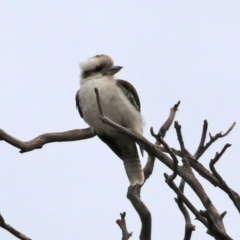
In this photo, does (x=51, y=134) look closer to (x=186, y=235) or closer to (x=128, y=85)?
(x=128, y=85)

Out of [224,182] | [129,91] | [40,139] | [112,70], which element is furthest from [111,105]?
[224,182]

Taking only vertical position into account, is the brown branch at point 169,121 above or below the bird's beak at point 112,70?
below

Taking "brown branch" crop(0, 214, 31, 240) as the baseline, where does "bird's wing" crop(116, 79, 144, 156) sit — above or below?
above

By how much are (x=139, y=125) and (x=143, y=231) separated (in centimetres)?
219

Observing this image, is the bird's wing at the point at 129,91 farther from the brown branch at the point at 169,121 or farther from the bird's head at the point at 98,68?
the brown branch at the point at 169,121

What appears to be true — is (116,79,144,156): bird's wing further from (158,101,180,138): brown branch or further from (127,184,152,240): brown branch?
(127,184,152,240): brown branch


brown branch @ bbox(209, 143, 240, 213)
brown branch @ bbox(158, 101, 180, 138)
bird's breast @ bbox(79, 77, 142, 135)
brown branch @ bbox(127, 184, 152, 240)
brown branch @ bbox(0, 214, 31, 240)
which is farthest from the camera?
bird's breast @ bbox(79, 77, 142, 135)

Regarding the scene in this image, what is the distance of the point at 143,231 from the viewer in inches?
149

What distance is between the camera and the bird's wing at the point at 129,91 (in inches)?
231

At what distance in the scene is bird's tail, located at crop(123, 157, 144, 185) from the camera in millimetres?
5220

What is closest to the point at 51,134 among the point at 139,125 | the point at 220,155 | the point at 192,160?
the point at 139,125

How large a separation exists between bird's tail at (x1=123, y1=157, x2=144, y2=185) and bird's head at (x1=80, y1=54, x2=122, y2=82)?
75 centimetres

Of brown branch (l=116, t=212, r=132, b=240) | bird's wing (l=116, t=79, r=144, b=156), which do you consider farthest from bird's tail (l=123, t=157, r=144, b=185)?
brown branch (l=116, t=212, r=132, b=240)

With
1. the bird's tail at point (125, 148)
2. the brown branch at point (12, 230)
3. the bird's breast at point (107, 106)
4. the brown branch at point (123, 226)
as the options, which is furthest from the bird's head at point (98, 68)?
the brown branch at point (12, 230)
